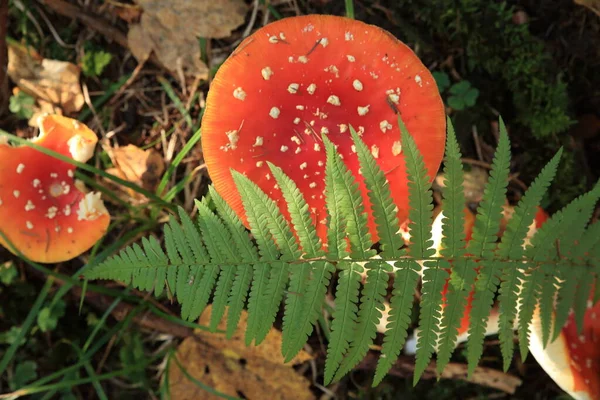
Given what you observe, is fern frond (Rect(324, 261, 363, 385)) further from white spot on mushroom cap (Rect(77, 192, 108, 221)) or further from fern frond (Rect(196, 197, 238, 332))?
white spot on mushroom cap (Rect(77, 192, 108, 221))

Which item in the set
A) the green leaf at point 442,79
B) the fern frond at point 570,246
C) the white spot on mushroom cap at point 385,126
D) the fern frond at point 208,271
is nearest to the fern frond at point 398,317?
the fern frond at point 570,246

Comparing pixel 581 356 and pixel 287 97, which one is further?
pixel 581 356

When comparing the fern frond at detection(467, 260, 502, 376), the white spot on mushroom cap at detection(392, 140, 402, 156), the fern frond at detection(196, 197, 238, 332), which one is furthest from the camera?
the white spot on mushroom cap at detection(392, 140, 402, 156)

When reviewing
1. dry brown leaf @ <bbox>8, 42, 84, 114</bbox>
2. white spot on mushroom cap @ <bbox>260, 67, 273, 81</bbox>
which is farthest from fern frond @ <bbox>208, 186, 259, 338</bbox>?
dry brown leaf @ <bbox>8, 42, 84, 114</bbox>

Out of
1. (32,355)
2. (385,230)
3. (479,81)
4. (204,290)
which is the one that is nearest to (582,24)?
(479,81)

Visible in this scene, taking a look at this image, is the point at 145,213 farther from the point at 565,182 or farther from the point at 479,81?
the point at 565,182

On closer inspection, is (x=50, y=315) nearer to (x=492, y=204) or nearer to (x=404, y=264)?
(x=404, y=264)

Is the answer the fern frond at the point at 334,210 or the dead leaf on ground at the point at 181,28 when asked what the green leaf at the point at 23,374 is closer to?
the dead leaf on ground at the point at 181,28
